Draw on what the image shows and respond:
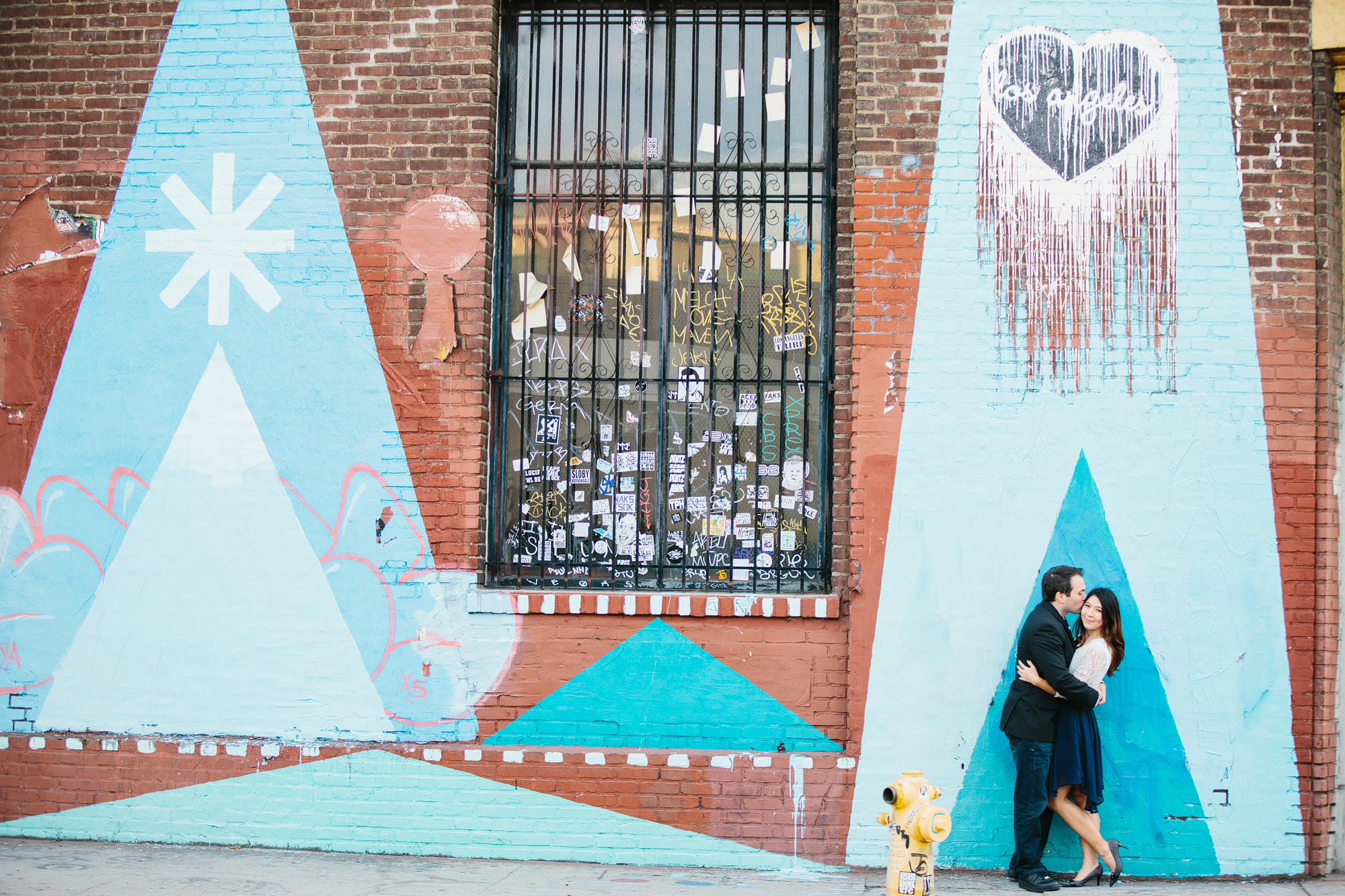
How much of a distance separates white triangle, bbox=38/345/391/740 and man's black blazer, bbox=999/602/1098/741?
11.1ft

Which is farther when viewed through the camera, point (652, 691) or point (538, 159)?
point (538, 159)

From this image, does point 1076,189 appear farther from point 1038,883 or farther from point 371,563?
point 371,563

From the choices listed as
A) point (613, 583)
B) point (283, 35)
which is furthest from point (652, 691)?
point (283, 35)

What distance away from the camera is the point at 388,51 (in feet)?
19.1

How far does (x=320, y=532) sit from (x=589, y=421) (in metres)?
1.62

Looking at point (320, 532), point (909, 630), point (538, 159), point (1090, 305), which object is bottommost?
point (909, 630)

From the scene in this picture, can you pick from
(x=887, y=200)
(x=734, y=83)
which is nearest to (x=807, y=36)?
(x=734, y=83)

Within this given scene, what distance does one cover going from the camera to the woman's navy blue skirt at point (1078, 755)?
16.6ft

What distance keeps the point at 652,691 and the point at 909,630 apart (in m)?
1.41

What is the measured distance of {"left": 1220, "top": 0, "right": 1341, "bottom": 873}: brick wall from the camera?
210 inches

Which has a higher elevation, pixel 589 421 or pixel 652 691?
pixel 589 421

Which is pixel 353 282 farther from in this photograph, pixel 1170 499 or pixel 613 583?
pixel 1170 499

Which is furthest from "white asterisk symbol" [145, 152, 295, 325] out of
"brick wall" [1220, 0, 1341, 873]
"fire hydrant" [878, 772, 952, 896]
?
"brick wall" [1220, 0, 1341, 873]

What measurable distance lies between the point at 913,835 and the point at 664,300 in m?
3.18
